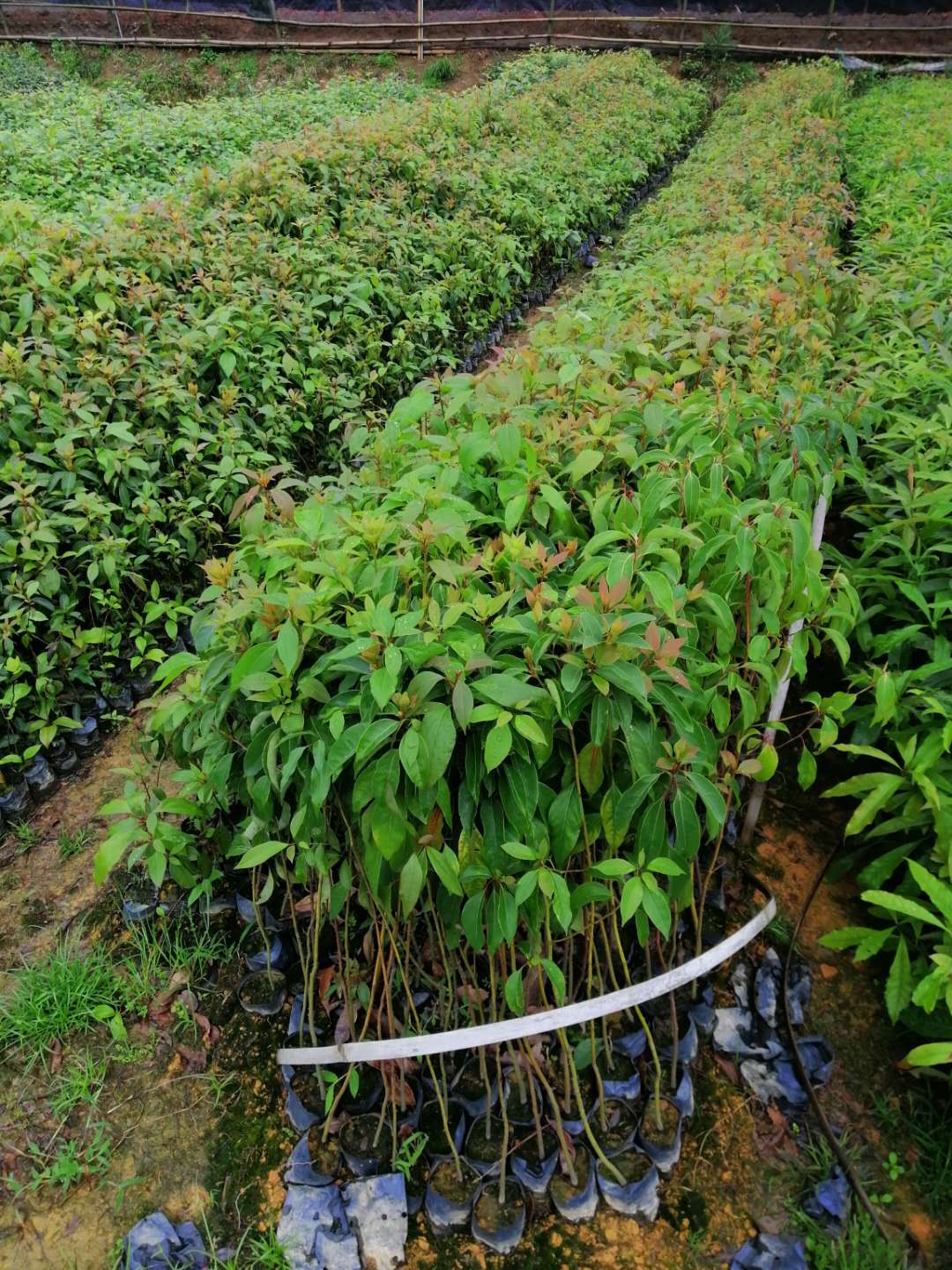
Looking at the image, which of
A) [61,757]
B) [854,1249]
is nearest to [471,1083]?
[854,1249]

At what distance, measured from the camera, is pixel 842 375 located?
287cm

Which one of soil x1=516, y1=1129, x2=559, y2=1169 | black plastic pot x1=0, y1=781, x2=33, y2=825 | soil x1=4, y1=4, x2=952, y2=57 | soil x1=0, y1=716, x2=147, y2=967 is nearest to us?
soil x1=516, y1=1129, x2=559, y2=1169

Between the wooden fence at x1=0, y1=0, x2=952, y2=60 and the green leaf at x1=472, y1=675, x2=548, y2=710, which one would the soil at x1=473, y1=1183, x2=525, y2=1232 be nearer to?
the green leaf at x1=472, y1=675, x2=548, y2=710

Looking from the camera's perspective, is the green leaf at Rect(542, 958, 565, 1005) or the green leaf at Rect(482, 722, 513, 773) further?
the green leaf at Rect(542, 958, 565, 1005)

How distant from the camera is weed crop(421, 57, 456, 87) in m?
17.6

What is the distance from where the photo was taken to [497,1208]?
1.82 meters

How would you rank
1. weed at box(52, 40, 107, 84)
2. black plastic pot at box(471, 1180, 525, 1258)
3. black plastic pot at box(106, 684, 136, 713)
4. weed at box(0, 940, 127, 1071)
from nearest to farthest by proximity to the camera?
1. black plastic pot at box(471, 1180, 525, 1258)
2. weed at box(0, 940, 127, 1071)
3. black plastic pot at box(106, 684, 136, 713)
4. weed at box(52, 40, 107, 84)

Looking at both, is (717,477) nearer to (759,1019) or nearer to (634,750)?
(634,750)

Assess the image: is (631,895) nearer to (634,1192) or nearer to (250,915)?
(634,1192)

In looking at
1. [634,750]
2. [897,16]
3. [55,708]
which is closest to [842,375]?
[634,750]

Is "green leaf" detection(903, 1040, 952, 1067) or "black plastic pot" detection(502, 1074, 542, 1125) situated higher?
"green leaf" detection(903, 1040, 952, 1067)

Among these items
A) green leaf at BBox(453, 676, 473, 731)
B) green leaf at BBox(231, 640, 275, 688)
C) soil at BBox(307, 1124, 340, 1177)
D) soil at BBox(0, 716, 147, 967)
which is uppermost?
green leaf at BBox(453, 676, 473, 731)

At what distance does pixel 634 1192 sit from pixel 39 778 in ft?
8.57

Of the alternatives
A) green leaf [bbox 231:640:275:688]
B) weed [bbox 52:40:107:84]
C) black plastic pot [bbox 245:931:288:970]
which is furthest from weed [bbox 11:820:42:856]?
weed [bbox 52:40:107:84]
